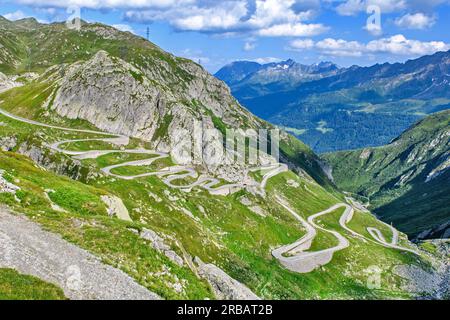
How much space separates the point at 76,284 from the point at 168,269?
903 centimetres

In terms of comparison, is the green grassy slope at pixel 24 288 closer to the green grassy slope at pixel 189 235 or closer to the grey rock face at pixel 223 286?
the green grassy slope at pixel 189 235

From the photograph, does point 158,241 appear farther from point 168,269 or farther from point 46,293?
point 46,293

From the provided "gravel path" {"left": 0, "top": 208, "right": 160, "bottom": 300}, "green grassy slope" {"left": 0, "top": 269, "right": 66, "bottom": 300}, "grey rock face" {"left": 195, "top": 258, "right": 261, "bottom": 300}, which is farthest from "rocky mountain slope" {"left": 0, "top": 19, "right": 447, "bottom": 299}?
"green grassy slope" {"left": 0, "top": 269, "right": 66, "bottom": 300}

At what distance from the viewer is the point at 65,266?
3344 centimetres

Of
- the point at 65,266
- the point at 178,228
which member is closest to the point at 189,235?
the point at 178,228

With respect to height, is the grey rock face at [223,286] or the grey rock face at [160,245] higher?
the grey rock face at [160,245]

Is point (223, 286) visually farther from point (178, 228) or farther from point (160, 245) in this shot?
point (178, 228)

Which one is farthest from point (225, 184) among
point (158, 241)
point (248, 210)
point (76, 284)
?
point (76, 284)

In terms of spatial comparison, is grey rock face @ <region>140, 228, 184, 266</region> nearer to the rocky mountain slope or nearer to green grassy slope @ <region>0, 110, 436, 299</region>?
the rocky mountain slope

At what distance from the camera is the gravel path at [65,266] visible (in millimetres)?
31391

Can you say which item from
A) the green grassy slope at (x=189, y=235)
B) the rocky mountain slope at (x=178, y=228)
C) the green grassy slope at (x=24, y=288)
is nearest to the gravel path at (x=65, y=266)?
the rocky mountain slope at (x=178, y=228)

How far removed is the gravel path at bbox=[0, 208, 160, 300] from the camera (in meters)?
31.4

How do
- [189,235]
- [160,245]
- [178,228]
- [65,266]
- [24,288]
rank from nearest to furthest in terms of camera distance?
[24,288] → [65,266] → [160,245] → [189,235] → [178,228]

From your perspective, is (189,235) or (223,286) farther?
(189,235)
